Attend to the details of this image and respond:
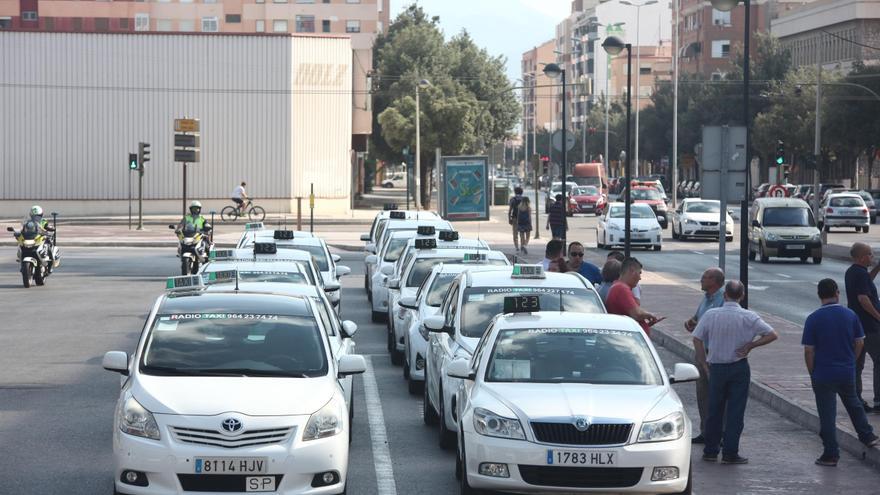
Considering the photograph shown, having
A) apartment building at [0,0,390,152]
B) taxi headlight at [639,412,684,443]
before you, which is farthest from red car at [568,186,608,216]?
taxi headlight at [639,412,684,443]

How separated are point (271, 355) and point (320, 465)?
1527 millimetres

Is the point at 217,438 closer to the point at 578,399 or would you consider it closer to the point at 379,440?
the point at 578,399

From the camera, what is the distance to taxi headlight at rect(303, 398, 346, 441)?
9.62 meters

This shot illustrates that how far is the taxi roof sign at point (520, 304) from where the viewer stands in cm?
1162

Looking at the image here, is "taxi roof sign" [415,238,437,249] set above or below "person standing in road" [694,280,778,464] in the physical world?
above

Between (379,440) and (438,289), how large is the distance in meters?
4.53

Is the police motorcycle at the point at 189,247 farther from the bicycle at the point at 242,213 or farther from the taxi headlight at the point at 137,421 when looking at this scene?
the bicycle at the point at 242,213

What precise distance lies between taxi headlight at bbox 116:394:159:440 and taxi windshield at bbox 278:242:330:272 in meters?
13.8

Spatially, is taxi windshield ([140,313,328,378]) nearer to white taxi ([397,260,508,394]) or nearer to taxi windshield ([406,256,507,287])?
white taxi ([397,260,508,394])

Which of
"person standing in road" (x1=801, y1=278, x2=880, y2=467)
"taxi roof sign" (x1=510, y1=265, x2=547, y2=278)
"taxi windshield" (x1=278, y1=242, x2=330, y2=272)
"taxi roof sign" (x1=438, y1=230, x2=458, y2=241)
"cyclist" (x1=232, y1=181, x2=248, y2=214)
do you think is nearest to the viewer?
"person standing in road" (x1=801, y1=278, x2=880, y2=467)

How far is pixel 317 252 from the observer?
79.6 feet

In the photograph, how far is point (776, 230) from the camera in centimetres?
4184

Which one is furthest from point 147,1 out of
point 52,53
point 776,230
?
point 776,230

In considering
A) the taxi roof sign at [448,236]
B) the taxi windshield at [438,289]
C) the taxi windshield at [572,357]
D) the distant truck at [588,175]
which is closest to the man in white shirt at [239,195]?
the distant truck at [588,175]
